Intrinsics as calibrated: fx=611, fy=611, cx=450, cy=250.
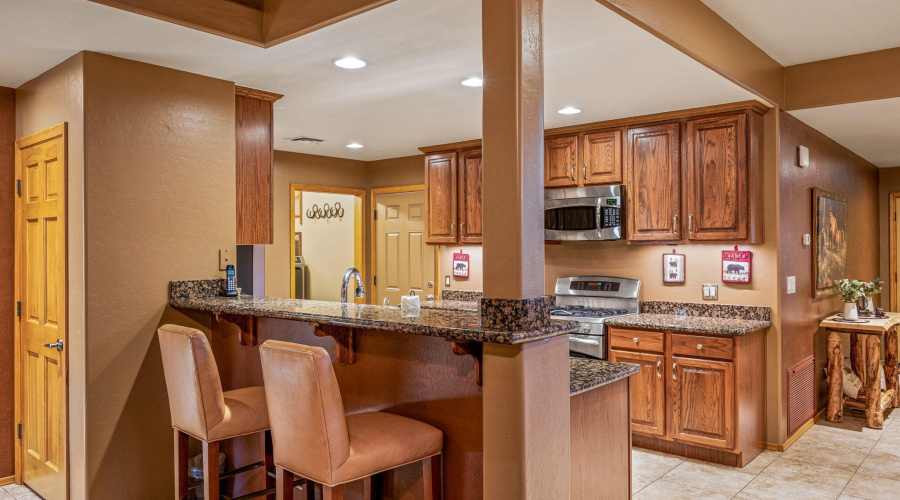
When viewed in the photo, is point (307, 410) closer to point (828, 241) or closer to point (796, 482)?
point (796, 482)

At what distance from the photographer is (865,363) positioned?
4.61 m

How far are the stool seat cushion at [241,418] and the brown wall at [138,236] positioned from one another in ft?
2.49

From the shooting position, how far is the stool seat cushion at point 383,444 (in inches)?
77.0

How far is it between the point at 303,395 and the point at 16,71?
8.61 feet

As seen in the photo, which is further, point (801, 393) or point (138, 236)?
point (801, 393)

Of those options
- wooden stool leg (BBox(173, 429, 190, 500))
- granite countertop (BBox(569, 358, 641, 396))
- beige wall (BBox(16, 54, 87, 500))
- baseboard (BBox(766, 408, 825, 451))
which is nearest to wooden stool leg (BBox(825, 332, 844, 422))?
baseboard (BBox(766, 408, 825, 451))

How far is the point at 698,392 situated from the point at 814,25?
2211 mm

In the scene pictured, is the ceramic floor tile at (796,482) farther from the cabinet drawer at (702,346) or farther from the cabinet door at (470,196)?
the cabinet door at (470,196)

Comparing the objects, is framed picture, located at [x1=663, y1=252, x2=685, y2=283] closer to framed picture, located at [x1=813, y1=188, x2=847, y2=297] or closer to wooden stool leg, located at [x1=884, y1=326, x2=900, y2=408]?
framed picture, located at [x1=813, y1=188, x2=847, y2=297]

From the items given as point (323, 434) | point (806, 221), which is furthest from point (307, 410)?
point (806, 221)

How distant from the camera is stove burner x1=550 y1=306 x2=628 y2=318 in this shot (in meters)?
4.44

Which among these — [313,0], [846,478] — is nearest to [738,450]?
[846,478]

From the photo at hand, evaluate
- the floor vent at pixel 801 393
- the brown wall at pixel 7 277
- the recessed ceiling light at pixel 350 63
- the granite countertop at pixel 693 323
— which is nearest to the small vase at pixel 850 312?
the floor vent at pixel 801 393

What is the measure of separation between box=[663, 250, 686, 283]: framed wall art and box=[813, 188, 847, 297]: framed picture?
1088 millimetres
